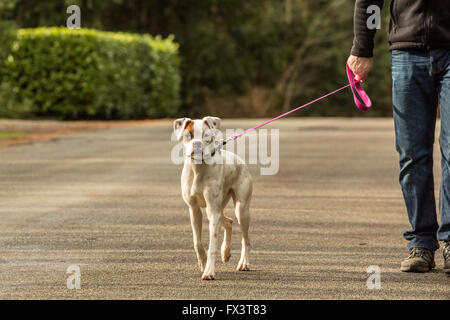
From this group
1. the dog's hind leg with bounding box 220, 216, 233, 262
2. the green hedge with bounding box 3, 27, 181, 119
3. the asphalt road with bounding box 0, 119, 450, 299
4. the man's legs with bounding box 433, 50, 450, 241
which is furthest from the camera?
the green hedge with bounding box 3, 27, 181, 119

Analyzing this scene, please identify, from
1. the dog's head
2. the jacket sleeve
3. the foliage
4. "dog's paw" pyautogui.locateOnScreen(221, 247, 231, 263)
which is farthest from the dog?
the foliage

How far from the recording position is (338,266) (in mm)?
6461

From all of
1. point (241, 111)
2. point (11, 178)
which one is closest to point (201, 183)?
point (11, 178)

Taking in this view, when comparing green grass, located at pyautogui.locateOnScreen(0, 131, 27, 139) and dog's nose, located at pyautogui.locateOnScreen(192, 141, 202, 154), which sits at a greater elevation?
dog's nose, located at pyautogui.locateOnScreen(192, 141, 202, 154)

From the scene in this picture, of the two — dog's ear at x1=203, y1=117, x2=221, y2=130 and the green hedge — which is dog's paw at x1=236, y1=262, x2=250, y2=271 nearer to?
dog's ear at x1=203, y1=117, x2=221, y2=130

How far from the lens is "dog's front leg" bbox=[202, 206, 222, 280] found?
5.88 meters

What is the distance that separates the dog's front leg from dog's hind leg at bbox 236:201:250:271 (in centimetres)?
22

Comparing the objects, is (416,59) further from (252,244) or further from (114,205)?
(114,205)

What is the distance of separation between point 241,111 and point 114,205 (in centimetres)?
3092

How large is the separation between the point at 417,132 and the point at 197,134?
1563mm

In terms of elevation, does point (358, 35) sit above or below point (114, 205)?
above

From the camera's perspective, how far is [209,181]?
5.93 m

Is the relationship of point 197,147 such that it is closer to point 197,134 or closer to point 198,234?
point 197,134

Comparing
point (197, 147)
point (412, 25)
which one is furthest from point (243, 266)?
point (412, 25)
